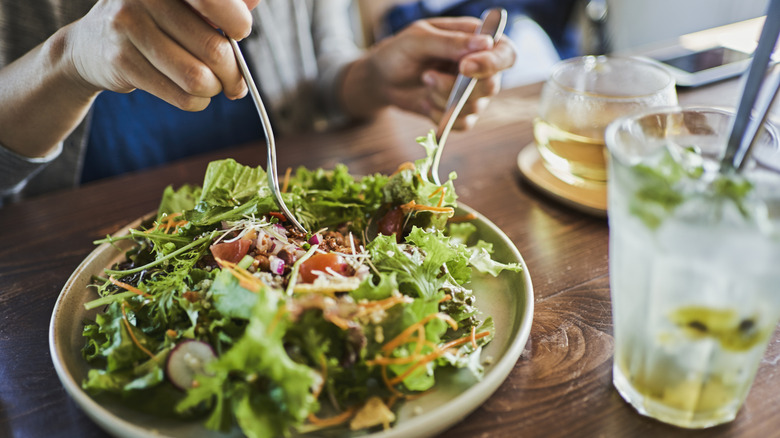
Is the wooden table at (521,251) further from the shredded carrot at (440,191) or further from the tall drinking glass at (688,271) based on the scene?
the shredded carrot at (440,191)

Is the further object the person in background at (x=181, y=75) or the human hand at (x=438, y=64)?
the human hand at (x=438, y=64)

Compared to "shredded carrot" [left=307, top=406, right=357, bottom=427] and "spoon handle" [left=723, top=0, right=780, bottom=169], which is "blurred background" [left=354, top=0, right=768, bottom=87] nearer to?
"spoon handle" [left=723, top=0, right=780, bottom=169]

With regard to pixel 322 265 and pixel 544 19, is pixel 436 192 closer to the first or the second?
pixel 322 265

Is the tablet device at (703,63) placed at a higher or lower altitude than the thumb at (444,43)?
lower

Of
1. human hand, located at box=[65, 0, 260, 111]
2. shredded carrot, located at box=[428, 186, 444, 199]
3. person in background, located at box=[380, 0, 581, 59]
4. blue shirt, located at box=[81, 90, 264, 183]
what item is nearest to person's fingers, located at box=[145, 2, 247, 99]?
human hand, located at box=[65, 0, 260, 111]

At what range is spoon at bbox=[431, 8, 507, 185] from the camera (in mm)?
1562

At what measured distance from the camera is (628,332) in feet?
2.74

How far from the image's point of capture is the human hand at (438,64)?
1715 mm

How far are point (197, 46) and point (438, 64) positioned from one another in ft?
3.45

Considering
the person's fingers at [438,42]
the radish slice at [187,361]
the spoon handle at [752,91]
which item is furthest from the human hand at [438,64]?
the radish slice at [187,361]

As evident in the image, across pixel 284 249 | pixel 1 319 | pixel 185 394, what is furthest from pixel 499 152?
pixel 1 319

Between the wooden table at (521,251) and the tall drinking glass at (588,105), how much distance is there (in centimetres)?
13

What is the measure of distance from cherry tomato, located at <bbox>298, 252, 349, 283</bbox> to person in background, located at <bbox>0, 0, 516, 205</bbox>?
1.34 ft

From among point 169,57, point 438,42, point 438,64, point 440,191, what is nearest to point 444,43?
point 438,42
